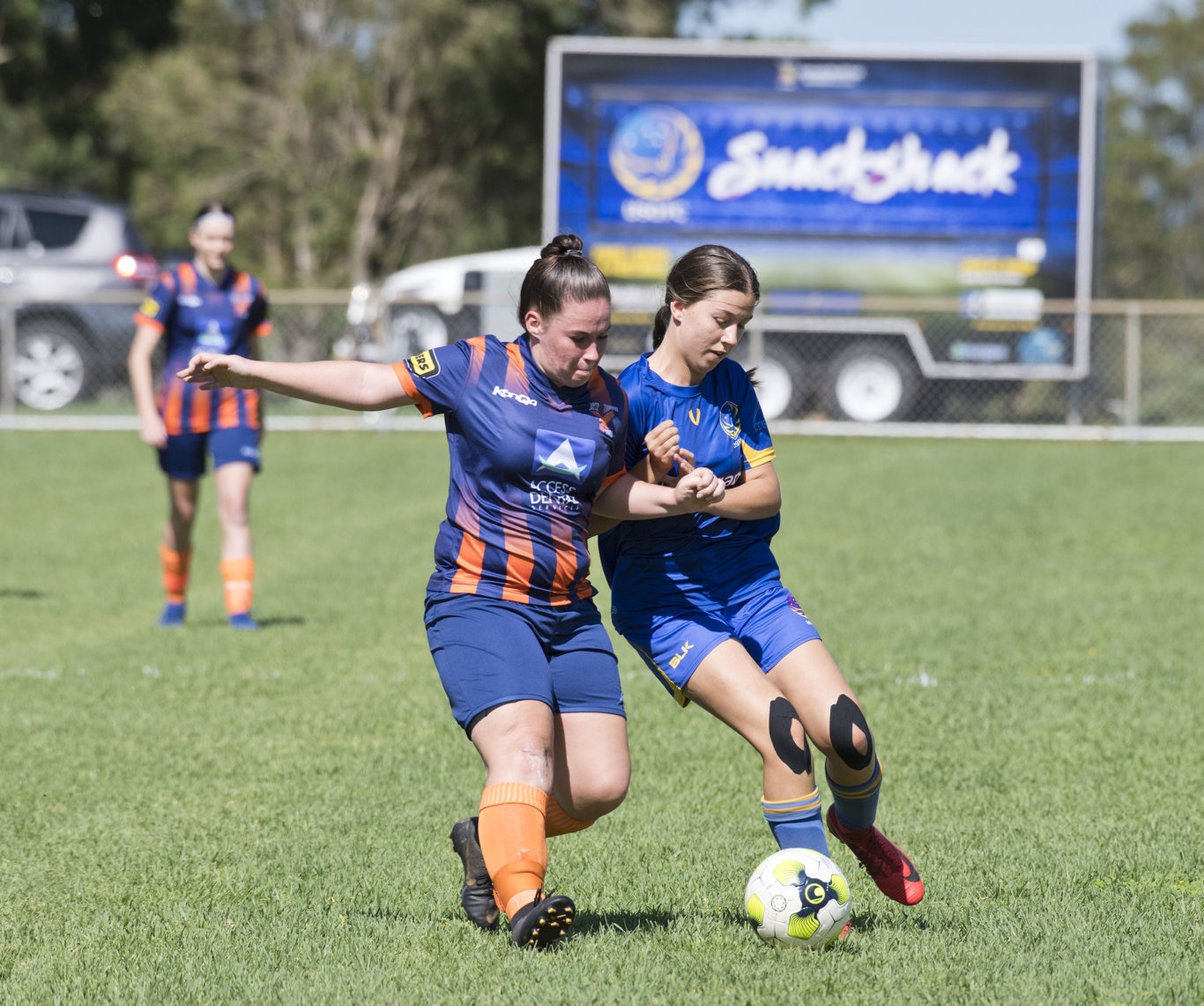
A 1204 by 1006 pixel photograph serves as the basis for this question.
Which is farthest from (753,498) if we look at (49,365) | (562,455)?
(49,365)

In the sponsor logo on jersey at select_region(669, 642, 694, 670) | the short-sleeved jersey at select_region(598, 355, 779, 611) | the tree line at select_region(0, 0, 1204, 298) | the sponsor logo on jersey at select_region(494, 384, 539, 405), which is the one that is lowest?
the sponsor logo on jersey at select_region(669, 642, 694, 670)

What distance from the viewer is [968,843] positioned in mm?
4926

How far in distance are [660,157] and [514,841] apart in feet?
54.5

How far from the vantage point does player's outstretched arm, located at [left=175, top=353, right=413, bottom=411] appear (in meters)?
3.95

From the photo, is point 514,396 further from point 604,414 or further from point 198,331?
point 198,331

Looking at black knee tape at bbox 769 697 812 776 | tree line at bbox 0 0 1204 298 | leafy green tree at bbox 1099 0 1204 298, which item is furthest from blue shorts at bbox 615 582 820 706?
leafy green tree at bbox 1099 0 1204 298

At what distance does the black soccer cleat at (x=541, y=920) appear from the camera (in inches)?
147

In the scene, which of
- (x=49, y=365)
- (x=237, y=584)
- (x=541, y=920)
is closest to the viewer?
(x=541, y=920)

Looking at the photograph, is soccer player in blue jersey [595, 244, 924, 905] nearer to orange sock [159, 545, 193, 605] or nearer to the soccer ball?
the soccer ball

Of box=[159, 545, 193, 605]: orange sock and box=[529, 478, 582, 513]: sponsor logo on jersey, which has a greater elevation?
box=[529, 478, 582, 513]: sponsor logo on jersey

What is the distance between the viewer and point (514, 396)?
13.3 ft

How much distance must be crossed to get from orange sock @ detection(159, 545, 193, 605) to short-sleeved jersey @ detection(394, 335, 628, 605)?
5.06m

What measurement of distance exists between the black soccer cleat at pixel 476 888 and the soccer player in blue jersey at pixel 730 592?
26.7 inches

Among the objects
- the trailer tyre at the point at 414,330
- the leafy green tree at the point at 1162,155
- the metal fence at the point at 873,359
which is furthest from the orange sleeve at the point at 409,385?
the leafy green tree at the point at 1162,155
